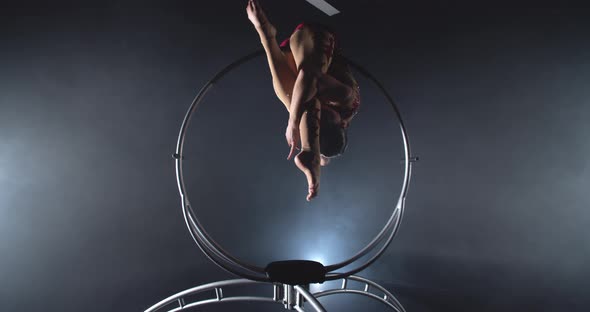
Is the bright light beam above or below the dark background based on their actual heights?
above

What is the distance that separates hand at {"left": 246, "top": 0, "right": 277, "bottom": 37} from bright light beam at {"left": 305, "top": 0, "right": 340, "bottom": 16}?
72.6 inches

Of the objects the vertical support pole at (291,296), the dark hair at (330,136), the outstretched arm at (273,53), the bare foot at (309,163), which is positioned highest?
the outstretched arm at (273,53)

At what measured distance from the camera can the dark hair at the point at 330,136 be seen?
1905 mm

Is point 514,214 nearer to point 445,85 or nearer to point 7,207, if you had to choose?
point 445,85

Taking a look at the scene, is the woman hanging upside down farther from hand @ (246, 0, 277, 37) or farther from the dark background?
the dark background

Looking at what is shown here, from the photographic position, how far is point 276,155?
3562 millimetres

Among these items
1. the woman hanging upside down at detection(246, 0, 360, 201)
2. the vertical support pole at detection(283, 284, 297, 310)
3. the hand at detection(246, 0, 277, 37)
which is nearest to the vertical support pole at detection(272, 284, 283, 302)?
the vertical support pole at detection(283, 284, 297, 310)

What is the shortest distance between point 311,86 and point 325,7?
2.18 metres

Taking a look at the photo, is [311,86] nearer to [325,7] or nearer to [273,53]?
Result: [273,53]

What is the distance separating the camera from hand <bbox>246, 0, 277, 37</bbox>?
171 centimetres

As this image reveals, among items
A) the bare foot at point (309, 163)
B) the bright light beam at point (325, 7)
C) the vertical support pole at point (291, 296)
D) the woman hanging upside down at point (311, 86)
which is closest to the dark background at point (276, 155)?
the bright light beam at point (325, 7)

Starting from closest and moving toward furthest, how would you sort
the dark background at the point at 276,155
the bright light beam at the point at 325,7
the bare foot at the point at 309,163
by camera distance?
the bare foot at the point at 309,163 → the dark background at the point at 276,155 → the bright light beam at the point at 325,7

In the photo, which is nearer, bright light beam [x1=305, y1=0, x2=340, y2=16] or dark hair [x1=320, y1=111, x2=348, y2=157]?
dark hair [x1=320, y1=111, x2=348, y2=157]

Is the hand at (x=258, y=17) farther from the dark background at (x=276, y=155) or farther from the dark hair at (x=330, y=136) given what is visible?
the dark background at (x=276, y=155)
